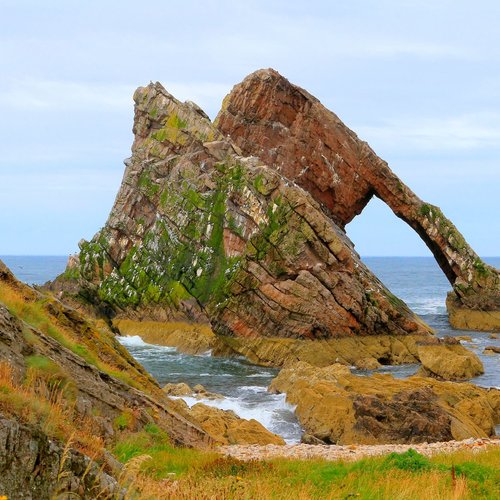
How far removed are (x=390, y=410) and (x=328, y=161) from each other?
50.2 meters

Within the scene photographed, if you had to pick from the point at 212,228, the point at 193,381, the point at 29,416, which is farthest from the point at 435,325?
the point at 29,416

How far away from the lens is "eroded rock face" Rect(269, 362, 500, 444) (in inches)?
980

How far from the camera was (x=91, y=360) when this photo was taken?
1625 cm

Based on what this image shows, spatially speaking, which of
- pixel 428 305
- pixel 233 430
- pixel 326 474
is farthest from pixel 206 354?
pixel 428 305

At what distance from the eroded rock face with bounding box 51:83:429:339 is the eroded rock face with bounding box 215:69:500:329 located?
646 cm

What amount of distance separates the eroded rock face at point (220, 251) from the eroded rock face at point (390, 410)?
22596 mm

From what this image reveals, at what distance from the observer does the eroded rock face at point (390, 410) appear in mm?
24891

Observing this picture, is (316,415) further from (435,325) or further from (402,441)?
(435,325)

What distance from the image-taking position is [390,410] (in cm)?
2567

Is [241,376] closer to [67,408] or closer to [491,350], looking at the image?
[491,350]

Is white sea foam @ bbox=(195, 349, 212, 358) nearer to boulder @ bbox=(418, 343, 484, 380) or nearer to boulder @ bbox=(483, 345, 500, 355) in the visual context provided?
boulder @ bbox=(418, 343, 484, 380)

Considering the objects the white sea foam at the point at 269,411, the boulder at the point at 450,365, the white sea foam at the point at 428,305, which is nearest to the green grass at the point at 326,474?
the white sea foam at the point at 269,411

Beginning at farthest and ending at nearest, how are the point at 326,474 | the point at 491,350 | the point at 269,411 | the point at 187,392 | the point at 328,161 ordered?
the point at 328,161, the point at 491,350, the point at 187,392, the point at 269,411, the point at 326,474

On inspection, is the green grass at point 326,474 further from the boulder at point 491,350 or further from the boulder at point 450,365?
the boulder at point 491,350
